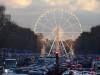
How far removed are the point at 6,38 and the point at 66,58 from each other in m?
30.3

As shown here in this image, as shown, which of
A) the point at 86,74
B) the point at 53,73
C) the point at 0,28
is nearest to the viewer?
the point at 53,73

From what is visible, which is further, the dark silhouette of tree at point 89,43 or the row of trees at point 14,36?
the dark silhouette of tree at point 89,43

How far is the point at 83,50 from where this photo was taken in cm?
13688

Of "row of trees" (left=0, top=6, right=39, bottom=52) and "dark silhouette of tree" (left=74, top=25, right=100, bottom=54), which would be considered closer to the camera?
"row of trees" (left=0, top=6, right=39, bottom=52)

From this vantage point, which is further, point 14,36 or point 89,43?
point 89,43

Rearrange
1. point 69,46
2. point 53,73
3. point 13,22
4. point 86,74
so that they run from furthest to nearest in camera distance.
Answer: point 13,22, point 69,46, point 86,74, point 53,73

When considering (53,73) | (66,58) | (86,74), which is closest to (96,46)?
(66,58)

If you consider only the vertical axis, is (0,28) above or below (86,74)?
above

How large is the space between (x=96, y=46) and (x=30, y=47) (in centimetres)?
1569

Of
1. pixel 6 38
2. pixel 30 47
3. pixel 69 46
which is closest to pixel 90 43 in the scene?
pixel 30 47

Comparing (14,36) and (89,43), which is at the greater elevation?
(14,36)

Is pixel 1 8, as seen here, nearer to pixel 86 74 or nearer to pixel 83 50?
pixel 83 50

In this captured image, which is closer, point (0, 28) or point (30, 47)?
point (0, 28)

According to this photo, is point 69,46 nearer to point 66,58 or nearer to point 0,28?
point 66,58
